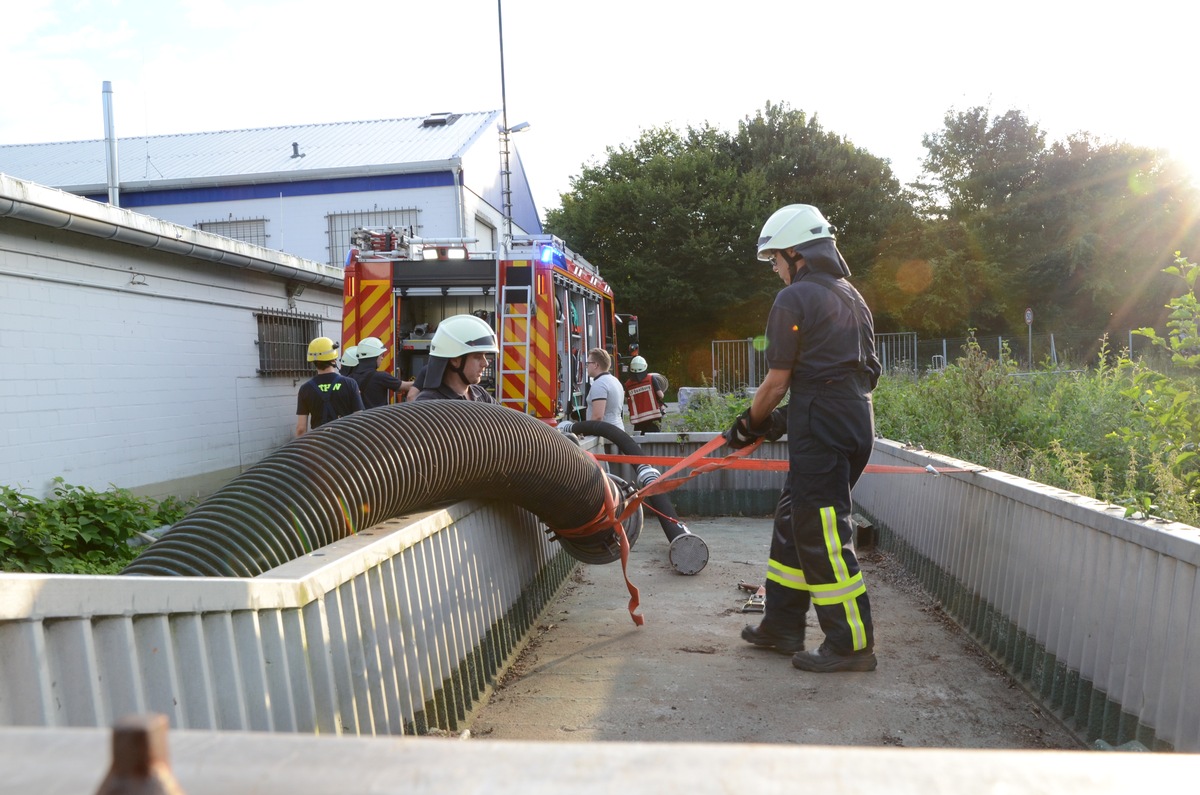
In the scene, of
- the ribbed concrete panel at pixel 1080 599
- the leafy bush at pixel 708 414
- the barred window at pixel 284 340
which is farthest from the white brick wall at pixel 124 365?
the ribbed concrete panel at pixel 1080 599

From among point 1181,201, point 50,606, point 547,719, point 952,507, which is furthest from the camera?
point 1181,201

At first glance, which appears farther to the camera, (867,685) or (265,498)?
(867,685)

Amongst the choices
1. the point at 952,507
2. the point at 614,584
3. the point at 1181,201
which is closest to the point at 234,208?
the point at 614,584

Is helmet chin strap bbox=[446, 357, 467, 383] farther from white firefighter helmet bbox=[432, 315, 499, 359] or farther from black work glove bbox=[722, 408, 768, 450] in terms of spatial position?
black work glove bbox=[722, 408, 768, 450]

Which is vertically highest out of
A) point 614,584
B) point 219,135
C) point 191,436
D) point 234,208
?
point 219,135

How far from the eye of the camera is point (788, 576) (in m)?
5.35

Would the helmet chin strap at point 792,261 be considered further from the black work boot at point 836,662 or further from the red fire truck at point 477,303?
the red fire truck at point 477,303

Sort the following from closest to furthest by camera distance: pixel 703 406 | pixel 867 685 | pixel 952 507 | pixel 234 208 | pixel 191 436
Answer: pixel 867 685 < pixel 952 507 < pixel 191 436 < pixel 703 406 < pixel 234 208

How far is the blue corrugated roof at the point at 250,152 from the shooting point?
81.9 feet

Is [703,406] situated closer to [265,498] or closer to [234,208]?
[265,498]

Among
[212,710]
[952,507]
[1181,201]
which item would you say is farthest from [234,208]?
[1181,201]

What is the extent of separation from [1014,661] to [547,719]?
2169 millimetres

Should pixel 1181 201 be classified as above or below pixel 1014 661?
above

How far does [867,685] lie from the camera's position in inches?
192
